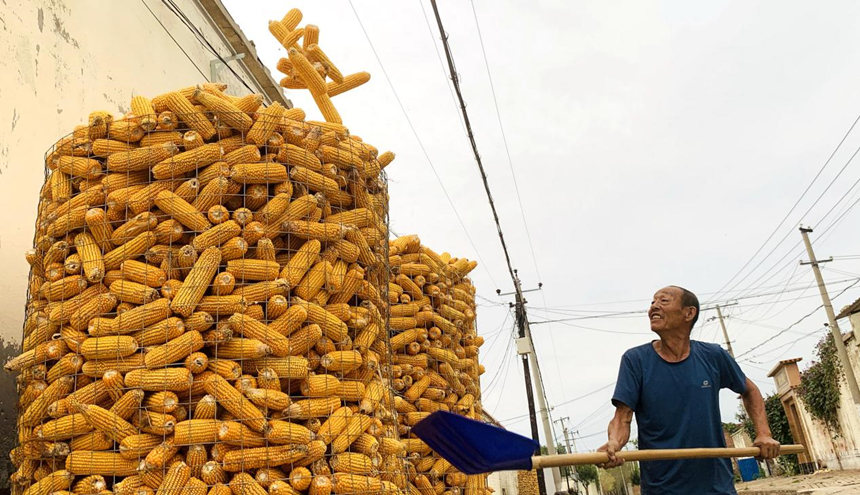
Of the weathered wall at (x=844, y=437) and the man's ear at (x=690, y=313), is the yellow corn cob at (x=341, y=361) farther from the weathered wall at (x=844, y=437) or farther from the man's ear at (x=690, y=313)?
the weathered wall at (x=844, y=437)

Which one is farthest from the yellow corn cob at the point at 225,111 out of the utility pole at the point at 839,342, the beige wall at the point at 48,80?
the utility pole at the point at 839,342

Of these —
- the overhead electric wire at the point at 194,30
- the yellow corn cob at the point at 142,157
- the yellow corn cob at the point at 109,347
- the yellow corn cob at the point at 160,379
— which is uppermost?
the overhead electric wire at the point at 194,30

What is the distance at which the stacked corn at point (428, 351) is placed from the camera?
197 inches

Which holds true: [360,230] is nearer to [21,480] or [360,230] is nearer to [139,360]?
[139,360]

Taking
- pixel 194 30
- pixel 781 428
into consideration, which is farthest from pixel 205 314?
Result: pixel 781 428

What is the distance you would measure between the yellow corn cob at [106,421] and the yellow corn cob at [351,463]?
35.8 inches

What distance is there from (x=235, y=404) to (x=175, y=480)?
379 millimetres

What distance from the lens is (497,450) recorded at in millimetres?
3484

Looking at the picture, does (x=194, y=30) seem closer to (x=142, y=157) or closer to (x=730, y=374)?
(x=142, y=157)

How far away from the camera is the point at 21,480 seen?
316 cm

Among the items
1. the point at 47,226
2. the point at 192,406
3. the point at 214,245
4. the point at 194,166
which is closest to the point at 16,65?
the point at 47,226

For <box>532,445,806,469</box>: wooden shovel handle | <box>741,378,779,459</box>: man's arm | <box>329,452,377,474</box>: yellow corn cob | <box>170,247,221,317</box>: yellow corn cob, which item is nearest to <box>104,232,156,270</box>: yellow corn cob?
<box>170,247,221,317</box>: yellow corn cob

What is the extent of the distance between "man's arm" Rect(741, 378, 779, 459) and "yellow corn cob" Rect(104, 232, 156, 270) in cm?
320

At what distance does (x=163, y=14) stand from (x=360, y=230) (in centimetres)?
553
